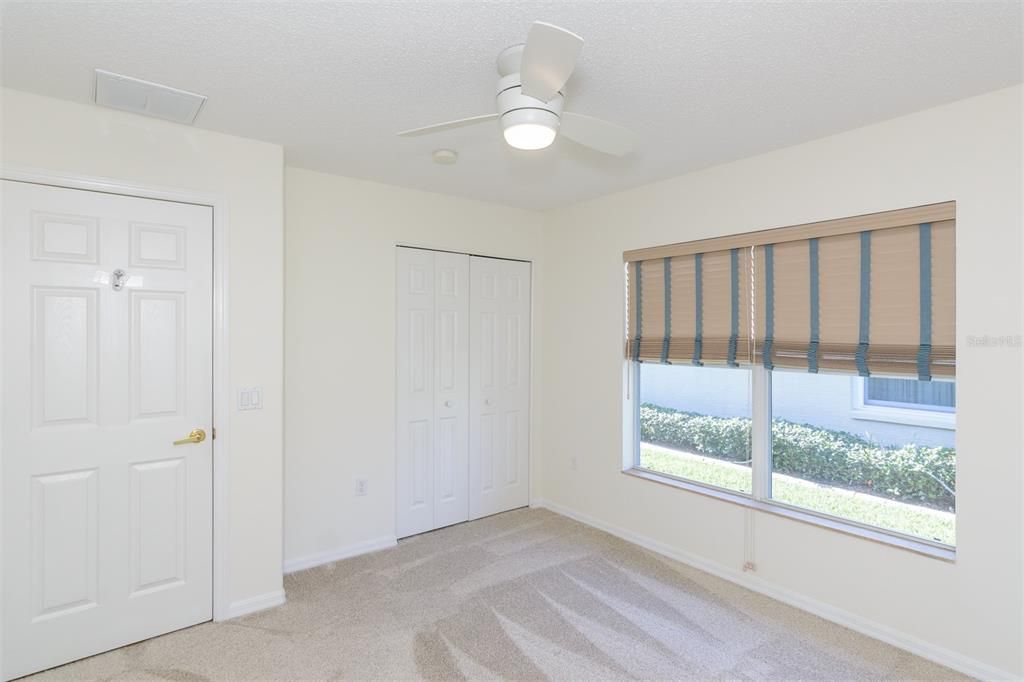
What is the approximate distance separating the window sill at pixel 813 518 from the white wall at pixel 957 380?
0.11 feet

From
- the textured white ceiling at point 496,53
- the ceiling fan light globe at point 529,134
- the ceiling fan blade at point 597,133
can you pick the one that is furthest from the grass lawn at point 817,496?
the ceiling fan light globe at point 529,134

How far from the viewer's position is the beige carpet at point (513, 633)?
7.63ft

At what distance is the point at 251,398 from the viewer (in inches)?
111

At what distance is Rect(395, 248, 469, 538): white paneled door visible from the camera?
150 inches

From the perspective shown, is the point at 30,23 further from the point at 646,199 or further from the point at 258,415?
the point at 646,199

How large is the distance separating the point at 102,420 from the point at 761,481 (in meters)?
3.54

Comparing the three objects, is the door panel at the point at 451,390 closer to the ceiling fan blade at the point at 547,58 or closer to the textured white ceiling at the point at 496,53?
the textured white ceiling at the point at 496,53

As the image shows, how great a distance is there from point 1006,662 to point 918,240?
1.86m

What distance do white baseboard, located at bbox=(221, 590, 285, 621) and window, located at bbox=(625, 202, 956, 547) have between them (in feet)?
8.33

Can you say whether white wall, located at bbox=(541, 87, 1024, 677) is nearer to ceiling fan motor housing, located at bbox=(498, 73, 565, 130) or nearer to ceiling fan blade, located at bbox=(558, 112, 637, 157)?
ceiling fan blade, located at bbox=(558, 112, 637, 157)

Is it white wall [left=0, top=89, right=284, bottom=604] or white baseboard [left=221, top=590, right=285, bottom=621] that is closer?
white wall [left=0, top=89, right=284, bottom=604]

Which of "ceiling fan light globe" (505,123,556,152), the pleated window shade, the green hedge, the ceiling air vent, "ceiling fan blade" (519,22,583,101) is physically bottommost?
the green hedge

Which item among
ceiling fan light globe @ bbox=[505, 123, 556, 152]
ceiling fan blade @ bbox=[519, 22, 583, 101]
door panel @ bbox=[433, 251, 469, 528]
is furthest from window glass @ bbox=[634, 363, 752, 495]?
ceiling fan blade @ bbox=[519, 22, 583, 101]

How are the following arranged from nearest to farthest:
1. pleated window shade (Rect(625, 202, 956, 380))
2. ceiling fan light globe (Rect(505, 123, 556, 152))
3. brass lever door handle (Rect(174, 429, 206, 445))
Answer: ceiling fan light globe (Rect(505, 123, 556, 152))
pleated window shade (Rect(625, 202, 956, 380))
brass lever door handle (Rect(174, 429, 206, 445))
